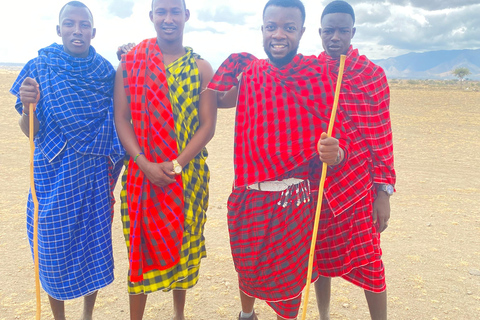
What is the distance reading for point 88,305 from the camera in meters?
2.92

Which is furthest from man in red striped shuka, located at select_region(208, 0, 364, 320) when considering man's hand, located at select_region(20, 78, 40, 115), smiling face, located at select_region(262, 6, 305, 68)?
man's hand, located at select_region(20, 78, 40, 115)

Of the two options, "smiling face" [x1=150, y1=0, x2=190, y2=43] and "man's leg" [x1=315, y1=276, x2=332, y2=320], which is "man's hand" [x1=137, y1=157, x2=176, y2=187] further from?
"man's leg" [x1=315, y1=276, x2=332, y2=320]

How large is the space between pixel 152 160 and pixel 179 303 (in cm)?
118

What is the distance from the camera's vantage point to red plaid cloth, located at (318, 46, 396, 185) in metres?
2.36

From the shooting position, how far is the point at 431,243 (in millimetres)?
4512

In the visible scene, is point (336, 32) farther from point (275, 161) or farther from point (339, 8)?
point (275, 161)

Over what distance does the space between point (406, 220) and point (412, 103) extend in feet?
49.9

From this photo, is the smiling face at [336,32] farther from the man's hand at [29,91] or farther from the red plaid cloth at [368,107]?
the man's hand at [29,91]

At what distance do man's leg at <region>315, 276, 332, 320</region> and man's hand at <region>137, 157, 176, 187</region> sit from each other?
4.45 ft

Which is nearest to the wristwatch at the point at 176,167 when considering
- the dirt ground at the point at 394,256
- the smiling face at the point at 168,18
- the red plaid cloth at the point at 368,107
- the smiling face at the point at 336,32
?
the smiling face at the point at 168,18

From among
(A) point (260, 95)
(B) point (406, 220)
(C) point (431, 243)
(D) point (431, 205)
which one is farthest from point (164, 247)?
(D) point (431, 205)

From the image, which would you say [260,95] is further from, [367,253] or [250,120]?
[367,253]

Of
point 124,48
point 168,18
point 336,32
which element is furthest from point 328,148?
point 124,48

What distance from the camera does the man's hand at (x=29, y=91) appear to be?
94.7 inches
